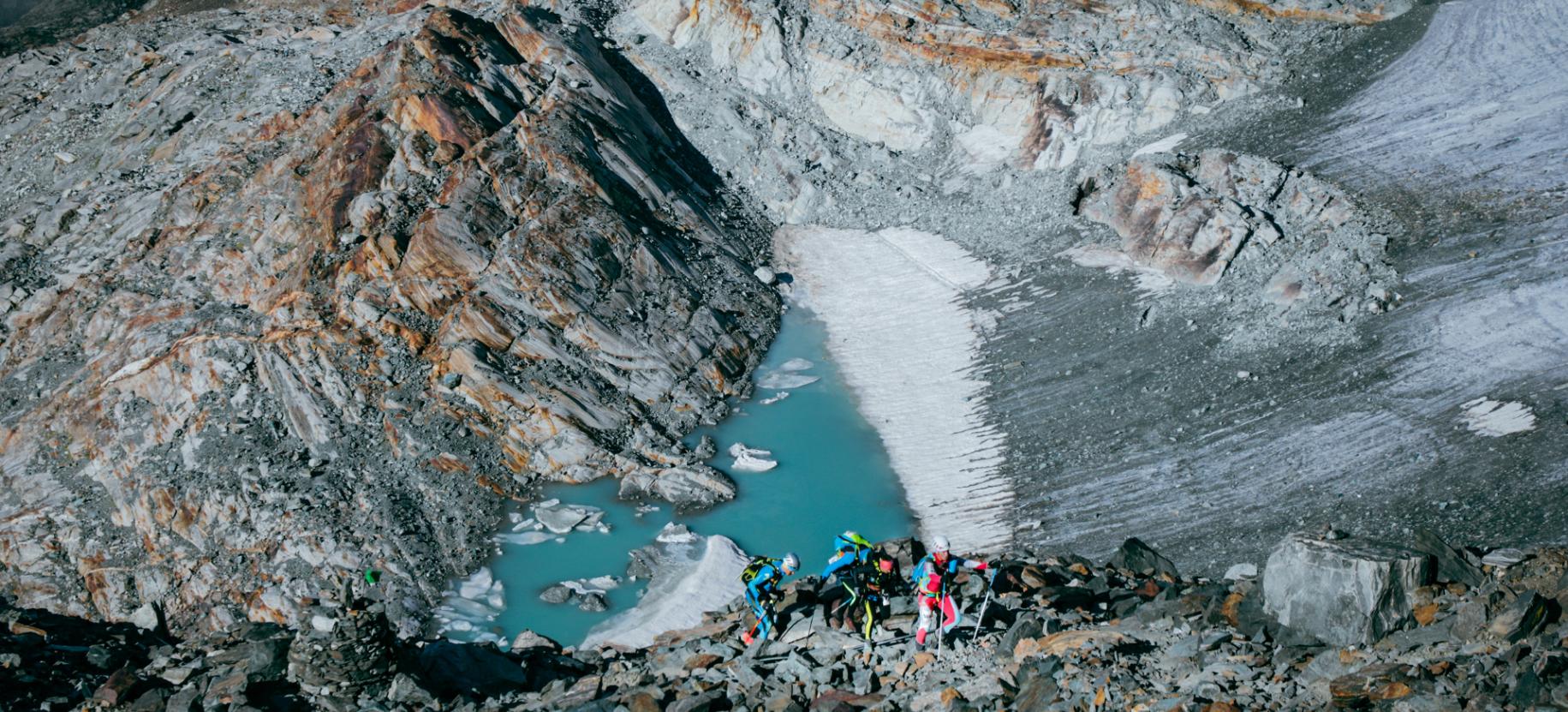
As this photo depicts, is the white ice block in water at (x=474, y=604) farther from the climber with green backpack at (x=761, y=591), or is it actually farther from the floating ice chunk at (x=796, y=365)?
the floating ice chunk at (x=796, y=365)

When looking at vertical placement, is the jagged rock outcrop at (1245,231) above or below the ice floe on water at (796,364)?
above

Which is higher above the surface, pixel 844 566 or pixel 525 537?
pixel 844 566

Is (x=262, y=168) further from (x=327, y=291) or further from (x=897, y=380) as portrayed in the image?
(x=897, y=380)

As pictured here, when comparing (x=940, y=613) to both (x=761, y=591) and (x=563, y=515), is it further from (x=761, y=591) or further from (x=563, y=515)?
(x=563, y=515)

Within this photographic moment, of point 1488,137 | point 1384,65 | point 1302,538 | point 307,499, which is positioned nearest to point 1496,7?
point 1384,65

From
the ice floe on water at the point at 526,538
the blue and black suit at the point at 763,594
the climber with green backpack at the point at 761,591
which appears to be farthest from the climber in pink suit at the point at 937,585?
the ice floe on water at the point at 526,538

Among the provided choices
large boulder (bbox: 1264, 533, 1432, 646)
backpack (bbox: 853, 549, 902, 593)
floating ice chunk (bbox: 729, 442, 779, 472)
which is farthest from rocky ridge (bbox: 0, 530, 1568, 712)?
floating ice chunk (bbox: 729, 442, 779, 472)

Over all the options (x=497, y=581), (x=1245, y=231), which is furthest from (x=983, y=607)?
(x=1245, y=231)
